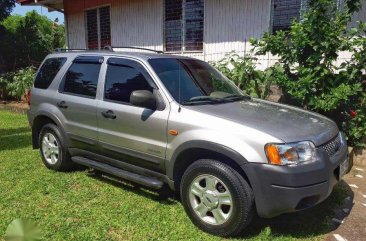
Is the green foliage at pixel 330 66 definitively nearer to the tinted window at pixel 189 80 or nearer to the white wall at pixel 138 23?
the tinted window at pixel 189 80

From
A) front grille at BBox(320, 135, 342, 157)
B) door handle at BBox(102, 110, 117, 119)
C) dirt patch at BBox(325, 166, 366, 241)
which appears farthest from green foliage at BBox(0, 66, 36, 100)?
front grille at BBox(320, 135, 342, 157)

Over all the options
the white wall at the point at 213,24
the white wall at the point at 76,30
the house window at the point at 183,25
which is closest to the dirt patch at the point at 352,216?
the white wall at the point at 213,24

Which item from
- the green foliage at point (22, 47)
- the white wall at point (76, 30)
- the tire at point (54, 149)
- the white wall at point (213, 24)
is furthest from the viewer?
the green foliage at point (22, 47)

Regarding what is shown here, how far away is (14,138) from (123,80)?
15.1 feet

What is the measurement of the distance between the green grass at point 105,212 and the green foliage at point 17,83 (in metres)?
7.28

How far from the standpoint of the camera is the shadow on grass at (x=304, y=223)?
373 cm

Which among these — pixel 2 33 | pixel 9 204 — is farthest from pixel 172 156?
pixel 2 33

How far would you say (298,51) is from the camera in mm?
6297

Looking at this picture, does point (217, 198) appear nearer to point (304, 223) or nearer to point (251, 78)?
point (304, 223)

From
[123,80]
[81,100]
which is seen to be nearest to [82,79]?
[81,100]

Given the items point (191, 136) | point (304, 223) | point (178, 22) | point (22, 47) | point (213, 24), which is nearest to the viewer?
point (191, 136)

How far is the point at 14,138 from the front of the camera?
8.01 metres

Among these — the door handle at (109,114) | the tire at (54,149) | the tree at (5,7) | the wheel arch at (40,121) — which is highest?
the tree at (5,7)

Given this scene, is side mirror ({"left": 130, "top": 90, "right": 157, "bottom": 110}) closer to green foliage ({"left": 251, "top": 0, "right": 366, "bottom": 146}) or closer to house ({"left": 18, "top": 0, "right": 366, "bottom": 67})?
green foliage ({"left": 251, "top": 0, "right": 366, "bottom": 146})
